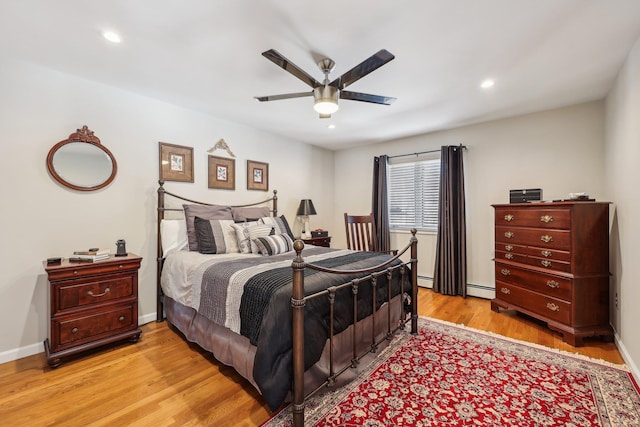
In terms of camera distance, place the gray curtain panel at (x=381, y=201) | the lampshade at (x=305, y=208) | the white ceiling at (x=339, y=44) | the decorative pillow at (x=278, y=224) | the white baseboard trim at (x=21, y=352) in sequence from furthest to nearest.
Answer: the gray curtain panel at (x=381, y=201) < the lampshade at (x=305, y=208) < the decorative pillow at (x=278, y=224) < the white baseboard trim at (x=21, y=352) < the white ceiling at (x=339, y=44)

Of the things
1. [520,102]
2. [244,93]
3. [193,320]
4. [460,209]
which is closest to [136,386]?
[193,320]

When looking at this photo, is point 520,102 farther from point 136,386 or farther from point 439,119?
point 136,386

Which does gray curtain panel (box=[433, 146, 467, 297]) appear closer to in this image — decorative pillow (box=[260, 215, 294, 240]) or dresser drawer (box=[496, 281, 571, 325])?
dresser drawer (box=[496, 281, 571, 325])

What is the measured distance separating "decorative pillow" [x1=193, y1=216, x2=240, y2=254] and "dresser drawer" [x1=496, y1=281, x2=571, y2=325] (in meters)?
3.06

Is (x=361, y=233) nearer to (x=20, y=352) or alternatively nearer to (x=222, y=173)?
(x=222, y=173)

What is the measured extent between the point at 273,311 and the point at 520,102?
347 cm

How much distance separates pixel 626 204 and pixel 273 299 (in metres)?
2.93

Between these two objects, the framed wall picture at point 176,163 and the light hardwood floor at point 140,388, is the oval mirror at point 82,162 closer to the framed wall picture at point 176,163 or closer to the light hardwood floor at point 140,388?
the framed wall picture at point 176,163

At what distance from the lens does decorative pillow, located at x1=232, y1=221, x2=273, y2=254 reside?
3.01m

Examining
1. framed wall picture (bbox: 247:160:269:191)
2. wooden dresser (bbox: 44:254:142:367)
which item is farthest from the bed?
framed wall picture (bbox: 247:160:269:191)

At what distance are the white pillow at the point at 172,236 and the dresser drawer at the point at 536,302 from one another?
3652 mm

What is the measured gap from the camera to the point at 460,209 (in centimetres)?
398

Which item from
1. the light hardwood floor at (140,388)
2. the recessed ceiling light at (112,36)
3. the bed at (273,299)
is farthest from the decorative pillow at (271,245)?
the recessed ceiling light at (112,36)

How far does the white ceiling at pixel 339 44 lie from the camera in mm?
1734
